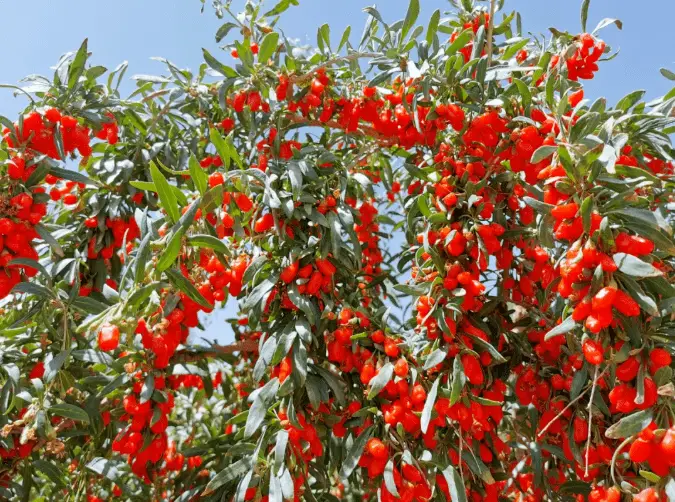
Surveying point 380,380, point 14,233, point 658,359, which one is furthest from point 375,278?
point 14,233

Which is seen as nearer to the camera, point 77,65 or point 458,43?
point 458,43

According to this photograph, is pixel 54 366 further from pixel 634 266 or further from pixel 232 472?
pixel 634 266

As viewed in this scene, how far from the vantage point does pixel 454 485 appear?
1811mm

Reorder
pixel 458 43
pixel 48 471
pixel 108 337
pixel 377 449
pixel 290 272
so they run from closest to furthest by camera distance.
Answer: pixel 108 337 < pixel 377 449 < pixel 290 272 < pixel 458 43 < pixel 48 471

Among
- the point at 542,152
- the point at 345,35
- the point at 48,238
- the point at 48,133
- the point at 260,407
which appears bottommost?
the point at 260,407

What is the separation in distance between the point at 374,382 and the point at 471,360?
1.18ft

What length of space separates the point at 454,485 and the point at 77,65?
7.79ft

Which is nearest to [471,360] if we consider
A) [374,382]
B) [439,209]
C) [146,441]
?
[374,382]

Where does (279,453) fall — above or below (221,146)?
below

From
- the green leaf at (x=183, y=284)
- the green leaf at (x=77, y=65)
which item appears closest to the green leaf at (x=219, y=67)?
the green leaf at (x=77, y=65)

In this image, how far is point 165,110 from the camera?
9.29 feet

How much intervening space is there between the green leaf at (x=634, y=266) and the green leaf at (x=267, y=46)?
5.49ft

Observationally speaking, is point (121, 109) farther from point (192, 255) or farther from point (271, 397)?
point (271, 397)

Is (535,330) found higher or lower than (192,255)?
lower
